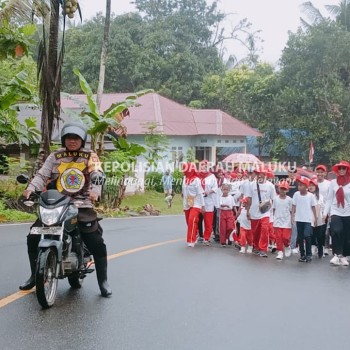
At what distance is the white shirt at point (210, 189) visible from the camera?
13.0 meters

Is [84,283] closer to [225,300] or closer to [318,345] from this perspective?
[225,300]

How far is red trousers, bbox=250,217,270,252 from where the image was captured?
37.8ft

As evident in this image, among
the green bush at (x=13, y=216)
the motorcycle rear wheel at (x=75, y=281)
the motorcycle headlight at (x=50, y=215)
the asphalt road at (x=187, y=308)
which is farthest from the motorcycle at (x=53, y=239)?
the green bush at (x=13, y=216)

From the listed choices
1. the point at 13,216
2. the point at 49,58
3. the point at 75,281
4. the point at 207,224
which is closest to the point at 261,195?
the point at 207,224

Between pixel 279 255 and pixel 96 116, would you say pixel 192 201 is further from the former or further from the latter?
Answer: pixel 96 116

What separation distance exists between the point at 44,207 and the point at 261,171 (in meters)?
6.23

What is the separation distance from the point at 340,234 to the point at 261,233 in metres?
1.58

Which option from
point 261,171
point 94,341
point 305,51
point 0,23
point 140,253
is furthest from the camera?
point 305,51

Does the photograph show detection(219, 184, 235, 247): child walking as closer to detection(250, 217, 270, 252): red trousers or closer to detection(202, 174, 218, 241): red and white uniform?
detection(202, 174, 218, 241): red and white uniform

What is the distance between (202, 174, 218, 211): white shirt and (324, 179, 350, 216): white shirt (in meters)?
2.82

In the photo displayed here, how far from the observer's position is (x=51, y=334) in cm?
544

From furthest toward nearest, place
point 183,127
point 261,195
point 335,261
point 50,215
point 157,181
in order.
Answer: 1. point 183,127
2. point 157,181
3. point 261,195
4. point 335,261
5. point 50,215

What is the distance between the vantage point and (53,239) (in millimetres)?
6266

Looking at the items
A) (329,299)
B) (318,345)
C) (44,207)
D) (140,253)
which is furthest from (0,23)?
(318,345)
